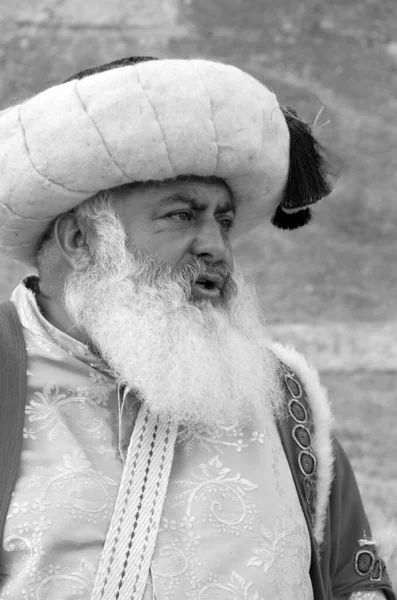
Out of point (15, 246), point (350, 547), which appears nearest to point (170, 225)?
point (15, 246)

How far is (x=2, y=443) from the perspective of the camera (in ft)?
8.07

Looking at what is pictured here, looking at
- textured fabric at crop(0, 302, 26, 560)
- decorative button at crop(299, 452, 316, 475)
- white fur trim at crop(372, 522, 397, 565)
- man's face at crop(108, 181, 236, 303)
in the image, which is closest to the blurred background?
white fur trim at crop(372, 522, 397, 565)

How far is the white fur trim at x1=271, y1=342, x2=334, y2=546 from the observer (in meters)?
2.88

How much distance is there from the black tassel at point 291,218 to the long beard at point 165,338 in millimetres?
420

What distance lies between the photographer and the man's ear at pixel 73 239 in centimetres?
283

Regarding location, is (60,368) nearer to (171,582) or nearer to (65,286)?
(65,286)

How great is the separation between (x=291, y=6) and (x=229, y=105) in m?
2.53

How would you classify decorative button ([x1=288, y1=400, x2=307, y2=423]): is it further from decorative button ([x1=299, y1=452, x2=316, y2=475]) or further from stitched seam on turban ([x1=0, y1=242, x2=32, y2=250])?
stitched seam on turban ([x1=0, y1=242, x2=32, y2=250])

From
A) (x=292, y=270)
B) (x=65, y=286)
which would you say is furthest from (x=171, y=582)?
(x=292, y=270)

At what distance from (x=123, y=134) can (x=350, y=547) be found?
1376mm

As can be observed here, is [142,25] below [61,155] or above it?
above

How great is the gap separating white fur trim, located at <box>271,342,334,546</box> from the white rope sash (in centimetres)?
50

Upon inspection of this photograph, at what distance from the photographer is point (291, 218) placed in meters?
3.19

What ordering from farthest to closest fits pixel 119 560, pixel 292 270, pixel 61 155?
pixel 292 270
pixel 61 155
pixel 119 560
